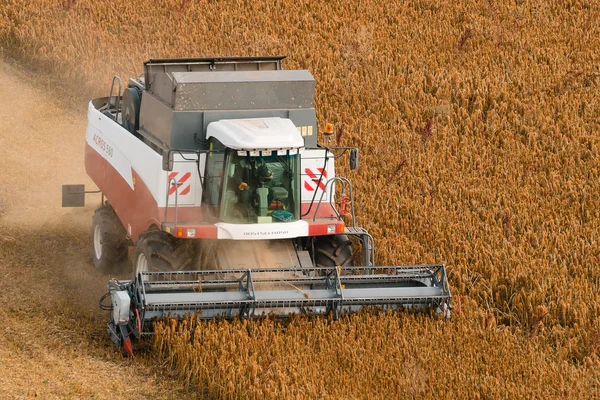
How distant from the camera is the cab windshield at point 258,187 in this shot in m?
10.1

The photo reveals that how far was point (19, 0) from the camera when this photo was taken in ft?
72.5

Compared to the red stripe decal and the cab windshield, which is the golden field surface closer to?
the cab windshield

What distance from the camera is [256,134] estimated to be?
9938mm

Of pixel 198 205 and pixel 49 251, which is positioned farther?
pixel 49 251

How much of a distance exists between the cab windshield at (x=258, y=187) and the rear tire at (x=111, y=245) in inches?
102

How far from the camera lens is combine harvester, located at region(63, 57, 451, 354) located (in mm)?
9625

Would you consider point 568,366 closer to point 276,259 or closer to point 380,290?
point 380,290

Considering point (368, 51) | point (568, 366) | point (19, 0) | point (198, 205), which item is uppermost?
point (19, 0)

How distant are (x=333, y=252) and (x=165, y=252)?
1.80 metres

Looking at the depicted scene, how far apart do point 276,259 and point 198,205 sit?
3.23ft

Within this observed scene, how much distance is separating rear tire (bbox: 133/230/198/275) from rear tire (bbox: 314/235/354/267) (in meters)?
1.33

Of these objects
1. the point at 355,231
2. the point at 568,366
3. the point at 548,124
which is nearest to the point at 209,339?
the point at 355,231

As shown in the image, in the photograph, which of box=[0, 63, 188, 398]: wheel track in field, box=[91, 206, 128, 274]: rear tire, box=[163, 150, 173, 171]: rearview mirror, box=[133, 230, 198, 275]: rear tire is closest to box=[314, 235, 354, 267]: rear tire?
box=[133, 230, 198, 275]: rear tire

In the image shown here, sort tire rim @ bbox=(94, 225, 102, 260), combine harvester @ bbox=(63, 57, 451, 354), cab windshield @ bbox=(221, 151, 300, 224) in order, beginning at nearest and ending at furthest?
combine harvester @ bbox=(63, 57, 451, 354), cab windshield @ bbox=(221, 151, 300, 224), tire rim @ bbox=(94, 225, 102, 260)
